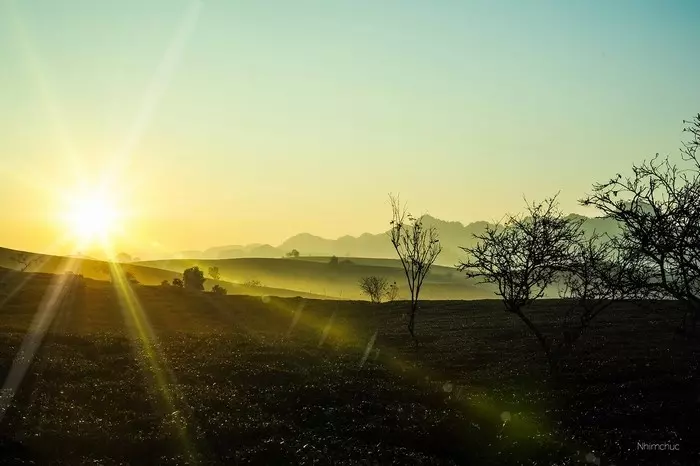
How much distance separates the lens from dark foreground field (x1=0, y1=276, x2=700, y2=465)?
17.8 metres

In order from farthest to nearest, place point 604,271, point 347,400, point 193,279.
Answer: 1. point 193,279
2. point 604,271
3. point 347,400

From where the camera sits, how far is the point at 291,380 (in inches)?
1188

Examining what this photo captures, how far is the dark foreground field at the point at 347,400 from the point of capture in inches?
703

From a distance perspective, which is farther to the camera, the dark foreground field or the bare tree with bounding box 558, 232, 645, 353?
the bare tree with bounding box 558, 232, 645, 353

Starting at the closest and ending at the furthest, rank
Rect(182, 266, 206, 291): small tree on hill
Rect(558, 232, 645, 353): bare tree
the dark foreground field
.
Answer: the dark foreground field < Rect(558, 232, 645, 353): bare tree < Rect(182, 266, 206, 291): small tree on hill

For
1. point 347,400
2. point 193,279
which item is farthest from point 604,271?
point 193,279

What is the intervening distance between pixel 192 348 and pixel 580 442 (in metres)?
30.8

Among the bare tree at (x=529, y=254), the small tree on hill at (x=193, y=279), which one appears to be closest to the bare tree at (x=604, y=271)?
the bare tree at (x=529, y=254)

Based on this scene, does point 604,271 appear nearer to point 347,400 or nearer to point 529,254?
point 529,254

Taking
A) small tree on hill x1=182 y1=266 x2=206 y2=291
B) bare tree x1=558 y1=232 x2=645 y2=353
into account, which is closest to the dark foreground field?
bare tree x1=558 y1=232 x2=645 y2=353

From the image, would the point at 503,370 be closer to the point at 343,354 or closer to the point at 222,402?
the point at 343,354

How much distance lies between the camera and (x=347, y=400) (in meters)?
25.5

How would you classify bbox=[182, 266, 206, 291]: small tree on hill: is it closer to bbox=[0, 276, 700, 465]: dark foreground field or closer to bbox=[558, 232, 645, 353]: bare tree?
bbox=[0, 276, 700, 465]: dark foreground field

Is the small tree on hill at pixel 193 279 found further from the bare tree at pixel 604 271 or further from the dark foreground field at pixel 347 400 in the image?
the bare tree at pixel 604 271
